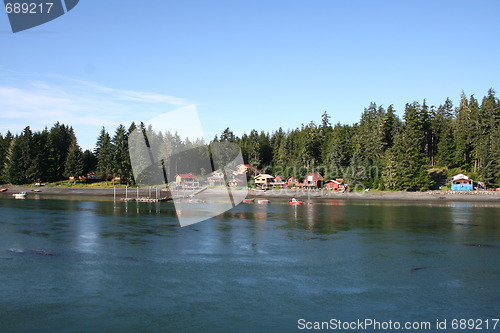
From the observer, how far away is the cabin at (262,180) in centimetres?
9906

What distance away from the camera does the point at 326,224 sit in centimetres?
4228

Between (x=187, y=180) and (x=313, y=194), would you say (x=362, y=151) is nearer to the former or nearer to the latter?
(x=313, y=194)

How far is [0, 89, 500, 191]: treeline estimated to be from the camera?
256 feet

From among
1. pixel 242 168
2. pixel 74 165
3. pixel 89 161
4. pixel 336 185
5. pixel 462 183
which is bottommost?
pixel 336 185

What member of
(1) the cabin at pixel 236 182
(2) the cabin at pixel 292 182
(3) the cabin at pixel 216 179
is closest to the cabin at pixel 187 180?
(3) the cabin at pixel 216 179

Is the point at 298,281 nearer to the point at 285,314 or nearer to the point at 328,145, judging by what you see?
the point at 285,314

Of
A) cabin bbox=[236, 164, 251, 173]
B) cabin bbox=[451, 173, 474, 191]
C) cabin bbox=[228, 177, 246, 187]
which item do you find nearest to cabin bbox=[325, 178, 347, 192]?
cabin bbox=[451, 173, 474, 191]

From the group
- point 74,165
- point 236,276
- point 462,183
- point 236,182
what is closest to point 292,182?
point 236,182

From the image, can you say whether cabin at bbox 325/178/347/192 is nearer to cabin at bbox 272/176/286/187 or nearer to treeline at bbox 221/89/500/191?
treeline at bbox 221/89/500/191

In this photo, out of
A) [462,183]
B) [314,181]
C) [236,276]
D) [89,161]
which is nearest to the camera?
[236,276]

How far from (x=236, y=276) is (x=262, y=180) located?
255 feet

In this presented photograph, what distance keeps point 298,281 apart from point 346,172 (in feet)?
224

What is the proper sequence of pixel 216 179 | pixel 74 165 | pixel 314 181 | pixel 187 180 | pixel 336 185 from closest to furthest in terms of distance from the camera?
pixel 336 185, pixel 314 181, pixel 74 165, pixel 187 180, pixel 216 179

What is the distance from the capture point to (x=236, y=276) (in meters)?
21.9
